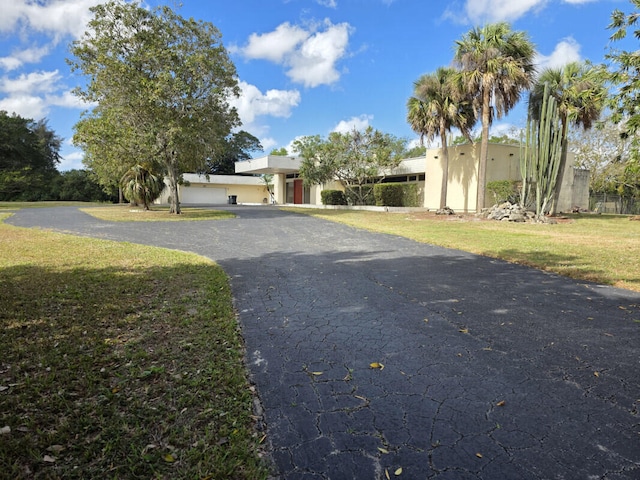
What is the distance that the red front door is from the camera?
112 ft

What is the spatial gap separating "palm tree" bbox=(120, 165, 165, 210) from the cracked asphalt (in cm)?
1919

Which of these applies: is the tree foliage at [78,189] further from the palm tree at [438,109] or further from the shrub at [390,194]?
the palm tree at [438,109]

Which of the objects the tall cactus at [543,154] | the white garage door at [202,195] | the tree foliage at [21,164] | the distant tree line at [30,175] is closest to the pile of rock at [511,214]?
the tall cactus at [543,154]

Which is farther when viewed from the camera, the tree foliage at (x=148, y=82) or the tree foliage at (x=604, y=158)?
the tree foliage at (x=604, y=158)

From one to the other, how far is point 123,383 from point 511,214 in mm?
16777

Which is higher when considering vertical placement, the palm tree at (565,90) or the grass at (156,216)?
the palm tree at (565,90)

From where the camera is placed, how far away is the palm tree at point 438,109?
18953 millimetres

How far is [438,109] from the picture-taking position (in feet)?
63.0

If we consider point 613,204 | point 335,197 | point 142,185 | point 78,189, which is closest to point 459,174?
point 335,197

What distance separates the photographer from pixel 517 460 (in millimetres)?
1977

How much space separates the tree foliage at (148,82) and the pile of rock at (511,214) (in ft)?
42.4

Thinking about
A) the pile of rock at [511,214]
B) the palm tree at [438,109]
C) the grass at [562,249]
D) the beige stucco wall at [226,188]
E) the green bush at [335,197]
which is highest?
the palm tree at [438,109]

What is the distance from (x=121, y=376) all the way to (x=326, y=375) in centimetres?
152

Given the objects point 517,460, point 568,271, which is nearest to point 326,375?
point 517,460
